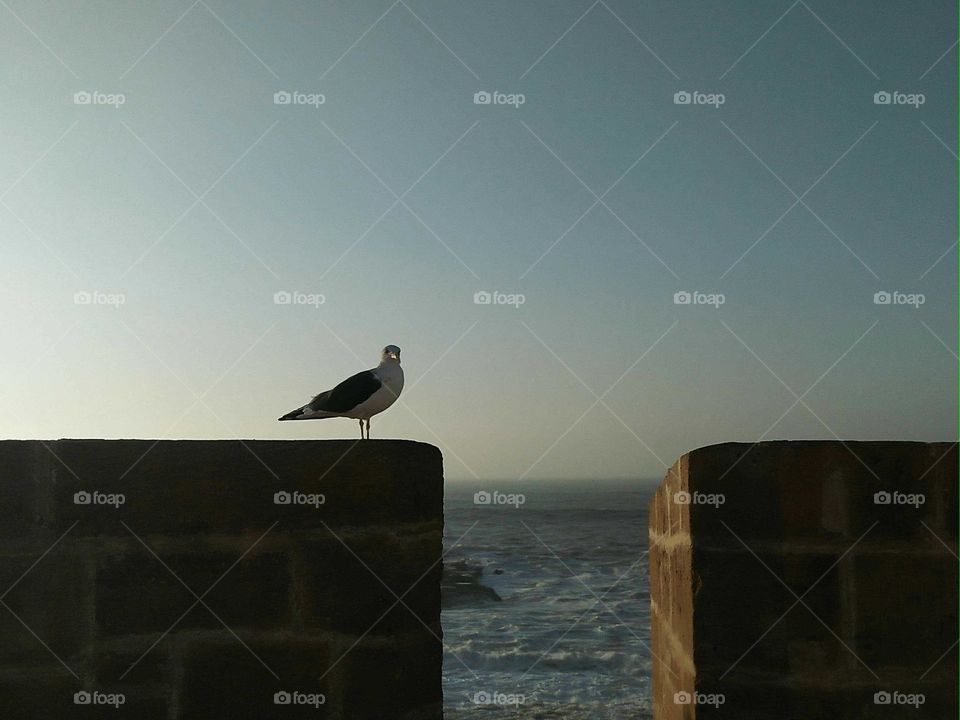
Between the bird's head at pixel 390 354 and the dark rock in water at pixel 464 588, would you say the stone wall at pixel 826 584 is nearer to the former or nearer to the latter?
the bird's head at pixel 390 354

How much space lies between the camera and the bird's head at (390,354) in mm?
4473

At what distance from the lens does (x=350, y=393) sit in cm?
407

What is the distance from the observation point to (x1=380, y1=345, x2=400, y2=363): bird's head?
4473 mm

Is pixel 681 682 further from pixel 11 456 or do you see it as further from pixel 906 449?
pixel 11 456

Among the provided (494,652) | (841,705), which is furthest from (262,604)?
(494,652)

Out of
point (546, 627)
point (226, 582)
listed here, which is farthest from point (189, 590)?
point (546, 627)

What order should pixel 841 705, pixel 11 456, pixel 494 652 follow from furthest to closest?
pixel 494 652 < pixel 11 456 < pixel 841 705

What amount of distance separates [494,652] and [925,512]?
1499 cm

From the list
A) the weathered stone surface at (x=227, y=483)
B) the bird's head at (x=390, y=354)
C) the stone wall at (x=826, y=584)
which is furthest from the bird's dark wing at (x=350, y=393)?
the stone wall at (x=826, y=584)

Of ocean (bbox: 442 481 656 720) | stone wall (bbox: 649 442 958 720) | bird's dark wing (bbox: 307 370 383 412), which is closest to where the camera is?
stone wall (bbox: 649 442 958 720)

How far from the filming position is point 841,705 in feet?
8.54

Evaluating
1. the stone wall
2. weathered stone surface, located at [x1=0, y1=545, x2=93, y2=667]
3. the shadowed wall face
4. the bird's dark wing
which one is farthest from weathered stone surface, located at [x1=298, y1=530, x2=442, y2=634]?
the bird's dark wing

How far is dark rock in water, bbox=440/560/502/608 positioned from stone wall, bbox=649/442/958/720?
17315 millimetres

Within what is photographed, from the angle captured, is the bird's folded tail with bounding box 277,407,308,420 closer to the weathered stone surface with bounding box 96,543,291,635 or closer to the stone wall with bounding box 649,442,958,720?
the weathered stone surface with bounding box 96,543,291,635
